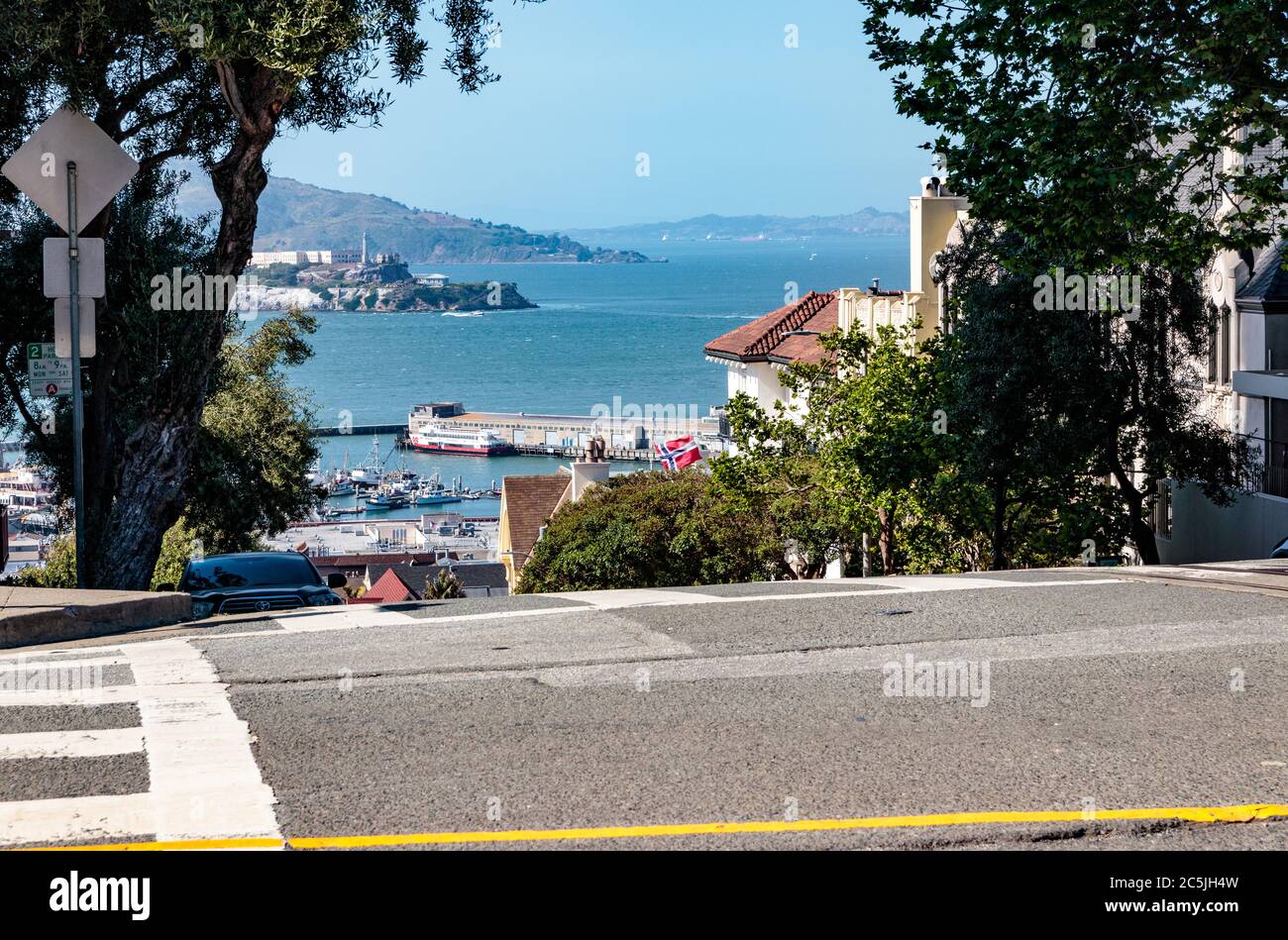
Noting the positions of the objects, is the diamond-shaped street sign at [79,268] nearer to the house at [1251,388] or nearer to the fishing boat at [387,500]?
the house at [1251,388]

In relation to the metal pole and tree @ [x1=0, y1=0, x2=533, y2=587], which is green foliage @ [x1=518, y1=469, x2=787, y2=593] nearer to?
tree @ [x1=0, y1=0, x2=533, y2=587]

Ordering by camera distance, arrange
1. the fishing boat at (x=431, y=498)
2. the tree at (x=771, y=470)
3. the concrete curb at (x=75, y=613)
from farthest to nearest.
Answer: the fishing boat at (x=431, y=498)
the tree at (x=771, y=470)
the concrete curb at (x=75, y=613)

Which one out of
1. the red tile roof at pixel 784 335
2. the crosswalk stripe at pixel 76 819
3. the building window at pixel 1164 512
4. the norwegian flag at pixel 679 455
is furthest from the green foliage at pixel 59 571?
the crosswalk stripe at pixel 76 819

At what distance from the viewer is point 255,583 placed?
1669 cm

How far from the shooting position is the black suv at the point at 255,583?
1562cm

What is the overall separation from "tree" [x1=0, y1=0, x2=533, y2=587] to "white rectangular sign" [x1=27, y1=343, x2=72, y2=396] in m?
2.95

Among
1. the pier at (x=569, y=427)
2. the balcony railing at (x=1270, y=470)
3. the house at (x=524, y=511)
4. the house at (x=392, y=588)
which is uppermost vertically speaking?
the balcony railing at (x=1270, y=470)

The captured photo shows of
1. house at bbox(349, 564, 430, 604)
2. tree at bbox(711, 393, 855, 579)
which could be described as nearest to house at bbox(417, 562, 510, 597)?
house at bbox(349, 564, 430, 604)

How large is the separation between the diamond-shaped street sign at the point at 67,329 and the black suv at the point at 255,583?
366 cm

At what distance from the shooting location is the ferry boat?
162 metres

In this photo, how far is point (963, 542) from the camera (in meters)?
Answer: 29.2

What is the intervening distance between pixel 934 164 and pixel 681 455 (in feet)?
101

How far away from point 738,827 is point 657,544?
30.9 m

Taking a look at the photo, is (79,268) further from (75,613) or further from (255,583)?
(255,583)
